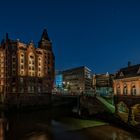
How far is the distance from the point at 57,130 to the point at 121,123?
13.8 m

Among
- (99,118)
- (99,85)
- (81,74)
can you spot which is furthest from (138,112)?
(81,74)

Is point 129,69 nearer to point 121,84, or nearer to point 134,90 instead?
point 121,84

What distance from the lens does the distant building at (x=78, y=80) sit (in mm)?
146000

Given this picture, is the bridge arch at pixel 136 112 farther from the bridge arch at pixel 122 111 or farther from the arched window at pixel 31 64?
the arched window at pixel 31 64

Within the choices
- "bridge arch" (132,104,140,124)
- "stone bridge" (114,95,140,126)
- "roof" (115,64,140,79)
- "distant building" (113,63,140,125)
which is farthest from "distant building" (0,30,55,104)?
"bridge arch" (132,104,140,124)

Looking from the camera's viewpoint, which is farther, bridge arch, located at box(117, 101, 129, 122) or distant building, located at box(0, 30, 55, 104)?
distant building, located at box(0, 30, 55, 104)

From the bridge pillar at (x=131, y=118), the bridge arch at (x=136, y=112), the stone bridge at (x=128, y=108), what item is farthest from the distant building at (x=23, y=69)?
the bridge pillar at (x=131, y=118)

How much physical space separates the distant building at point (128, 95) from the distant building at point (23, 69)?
1811 inches

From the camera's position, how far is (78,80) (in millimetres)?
148875

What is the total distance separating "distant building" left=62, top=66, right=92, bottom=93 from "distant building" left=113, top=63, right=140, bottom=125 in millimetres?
84024

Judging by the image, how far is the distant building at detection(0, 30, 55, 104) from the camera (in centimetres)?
9881

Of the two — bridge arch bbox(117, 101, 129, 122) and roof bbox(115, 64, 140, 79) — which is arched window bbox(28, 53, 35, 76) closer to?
roof bbox(115, 64, 140, 79)

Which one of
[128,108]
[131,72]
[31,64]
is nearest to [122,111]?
[128,108]

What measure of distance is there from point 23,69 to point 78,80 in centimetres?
5366
